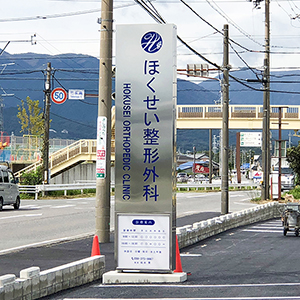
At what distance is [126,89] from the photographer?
1028cm

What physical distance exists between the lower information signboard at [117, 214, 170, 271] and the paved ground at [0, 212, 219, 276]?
1.08 meters

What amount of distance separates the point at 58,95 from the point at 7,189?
1255 cm

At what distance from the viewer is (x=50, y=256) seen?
12.5m

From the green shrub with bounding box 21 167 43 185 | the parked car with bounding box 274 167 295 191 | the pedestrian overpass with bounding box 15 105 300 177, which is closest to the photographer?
the green shrub with bounding box 21 167 43 185

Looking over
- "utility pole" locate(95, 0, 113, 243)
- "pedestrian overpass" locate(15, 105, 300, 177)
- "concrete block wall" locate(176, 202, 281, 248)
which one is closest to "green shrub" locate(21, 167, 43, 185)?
"pedestrian overpass" locate(15, 105, 300, 177)

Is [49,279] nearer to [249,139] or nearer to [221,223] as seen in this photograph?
[221,223]

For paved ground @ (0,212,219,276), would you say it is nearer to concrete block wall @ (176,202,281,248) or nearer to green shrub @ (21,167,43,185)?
concrete block wall @ (176,202,281,248)

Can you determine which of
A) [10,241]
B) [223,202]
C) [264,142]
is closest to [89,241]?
[10,241]

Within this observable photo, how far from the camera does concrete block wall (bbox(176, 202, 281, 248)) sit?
1583 cm

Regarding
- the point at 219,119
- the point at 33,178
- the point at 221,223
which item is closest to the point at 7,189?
the point at 221,223

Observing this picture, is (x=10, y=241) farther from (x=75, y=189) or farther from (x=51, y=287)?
(x=75, y=189)

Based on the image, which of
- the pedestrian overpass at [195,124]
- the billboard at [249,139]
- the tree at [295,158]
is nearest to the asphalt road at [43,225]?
the pedestrian overpass at [195,124]

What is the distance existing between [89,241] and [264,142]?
22.2 metres

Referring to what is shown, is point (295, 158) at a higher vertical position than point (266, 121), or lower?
lower
